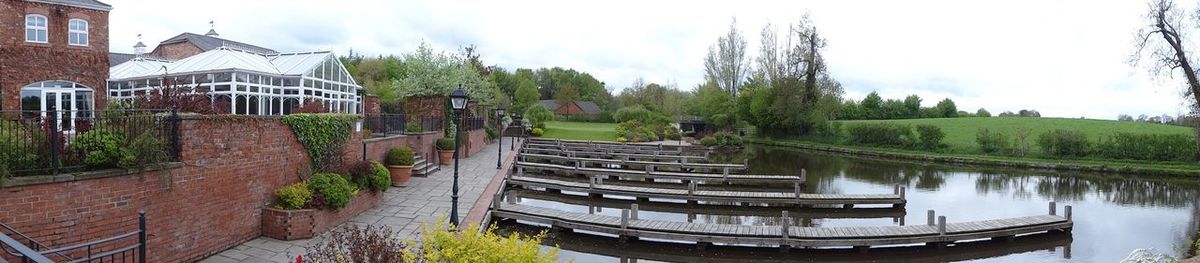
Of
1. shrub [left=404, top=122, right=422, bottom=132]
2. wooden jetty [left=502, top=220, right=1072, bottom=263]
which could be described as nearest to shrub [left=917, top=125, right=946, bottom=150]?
wooden jetty [left=502, top=220, right=1072, bottom=263]

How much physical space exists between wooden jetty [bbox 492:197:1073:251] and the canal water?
0.80 ft

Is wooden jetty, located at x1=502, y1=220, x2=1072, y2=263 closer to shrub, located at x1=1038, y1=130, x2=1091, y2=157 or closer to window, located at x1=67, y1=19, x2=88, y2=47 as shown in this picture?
window, located at x1=67, y1=19, x2=88, y2=47

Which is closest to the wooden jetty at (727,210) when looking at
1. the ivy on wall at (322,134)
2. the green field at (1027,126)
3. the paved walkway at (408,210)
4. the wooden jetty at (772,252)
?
the paved walkway at (408,210)

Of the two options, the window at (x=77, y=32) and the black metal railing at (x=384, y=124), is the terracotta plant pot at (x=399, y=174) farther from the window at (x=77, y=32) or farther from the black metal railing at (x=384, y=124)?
the window at (x=77, y=32)

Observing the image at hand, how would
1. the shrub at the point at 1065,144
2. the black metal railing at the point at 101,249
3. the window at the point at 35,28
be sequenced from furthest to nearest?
the shrub at the point at 1065,144 → the window at the point at 35,28 → the black metal railing at the point at 101,249

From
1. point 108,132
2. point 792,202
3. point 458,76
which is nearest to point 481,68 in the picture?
point 458,76

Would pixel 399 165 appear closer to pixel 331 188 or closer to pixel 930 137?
pixel 331 188

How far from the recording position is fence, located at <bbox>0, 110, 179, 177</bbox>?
6621 millimetres

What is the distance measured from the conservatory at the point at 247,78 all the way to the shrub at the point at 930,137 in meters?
36.5

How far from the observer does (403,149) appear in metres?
16.5

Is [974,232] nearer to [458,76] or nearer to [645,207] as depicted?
[645,207]

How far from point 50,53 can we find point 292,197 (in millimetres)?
11471

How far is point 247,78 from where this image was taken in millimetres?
17344

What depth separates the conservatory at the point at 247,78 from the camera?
1691 cm
